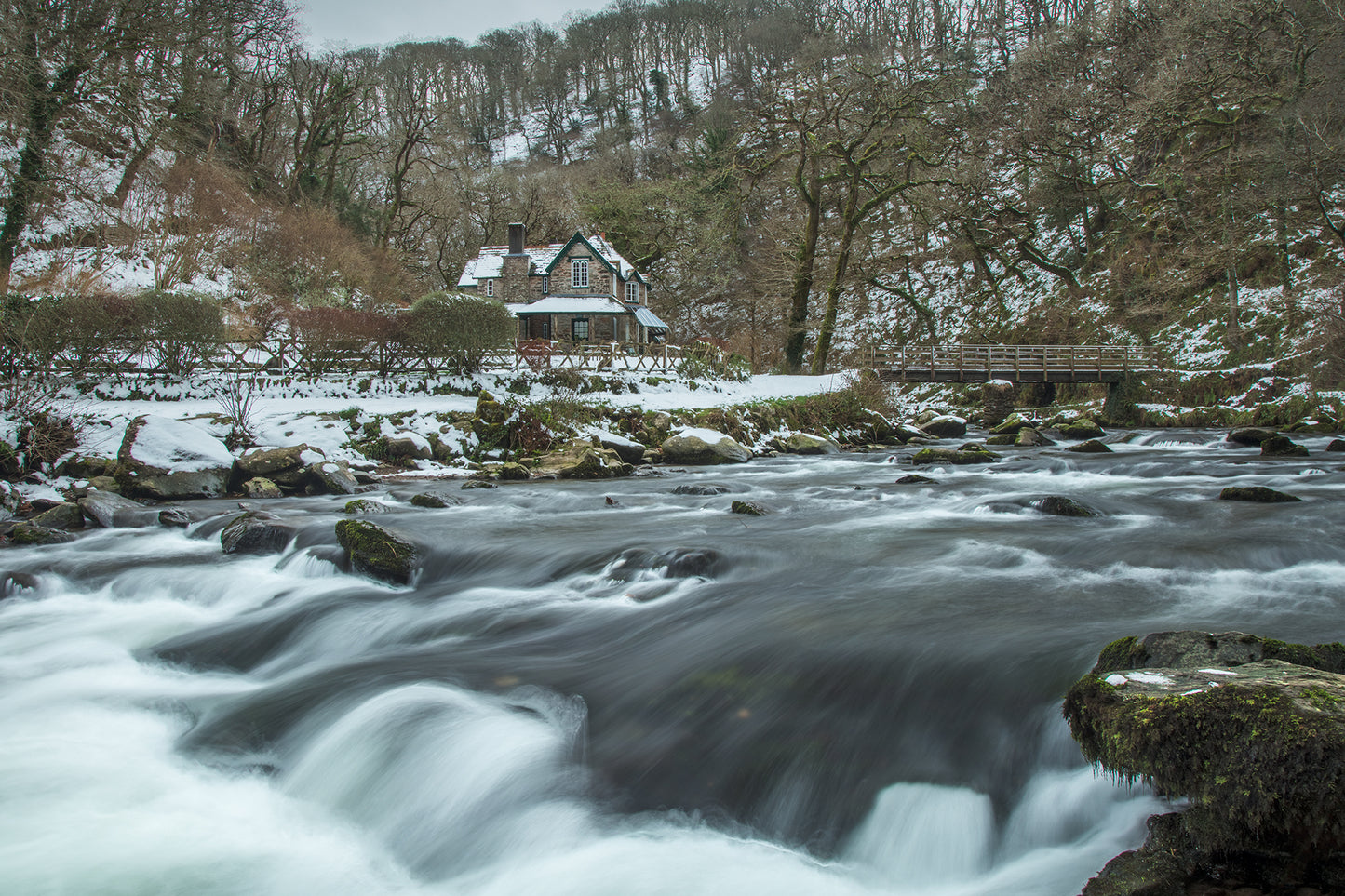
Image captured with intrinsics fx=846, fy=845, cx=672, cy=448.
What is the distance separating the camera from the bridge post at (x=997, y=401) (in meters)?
30.9

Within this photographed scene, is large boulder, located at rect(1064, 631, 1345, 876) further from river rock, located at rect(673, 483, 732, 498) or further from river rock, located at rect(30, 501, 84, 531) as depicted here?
river rock, located at rect(30, 501, 84, 531)

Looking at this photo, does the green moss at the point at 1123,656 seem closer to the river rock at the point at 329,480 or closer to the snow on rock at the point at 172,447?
the river rock at the point at 329,480

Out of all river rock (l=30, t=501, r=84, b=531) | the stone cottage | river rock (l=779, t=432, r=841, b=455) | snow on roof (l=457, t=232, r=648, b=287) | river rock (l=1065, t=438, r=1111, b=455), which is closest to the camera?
river rock (l=30, t=501, r=84, b=531)

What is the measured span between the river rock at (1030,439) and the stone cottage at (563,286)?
2588cm

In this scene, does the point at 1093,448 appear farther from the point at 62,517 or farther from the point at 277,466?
the point at 62,517

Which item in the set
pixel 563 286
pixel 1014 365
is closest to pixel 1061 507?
pixel 1014 365

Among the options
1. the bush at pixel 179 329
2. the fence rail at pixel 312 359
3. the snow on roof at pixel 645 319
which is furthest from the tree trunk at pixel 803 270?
the bush at pixel 179 329

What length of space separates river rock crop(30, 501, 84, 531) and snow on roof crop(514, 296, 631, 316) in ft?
113

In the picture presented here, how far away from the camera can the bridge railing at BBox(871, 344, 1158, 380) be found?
29.5 metres

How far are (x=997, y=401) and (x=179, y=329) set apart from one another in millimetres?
26088

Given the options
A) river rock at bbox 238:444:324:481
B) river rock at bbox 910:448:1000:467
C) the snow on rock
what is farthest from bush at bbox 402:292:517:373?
river rock at bbox 910:448:1000:467

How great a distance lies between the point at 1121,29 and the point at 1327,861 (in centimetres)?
4650

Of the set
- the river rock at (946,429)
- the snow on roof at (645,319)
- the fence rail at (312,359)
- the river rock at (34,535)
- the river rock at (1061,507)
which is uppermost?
the snow on roof at (645,319)

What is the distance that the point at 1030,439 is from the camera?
2323cm
